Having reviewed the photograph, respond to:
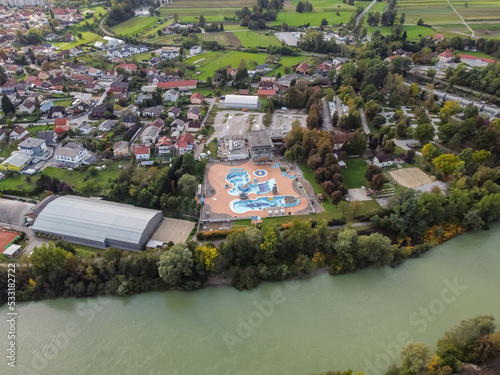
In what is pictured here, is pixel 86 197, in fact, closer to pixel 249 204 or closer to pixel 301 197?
pixel 249 204

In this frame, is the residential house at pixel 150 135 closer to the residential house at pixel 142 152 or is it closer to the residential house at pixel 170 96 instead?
the residential house at pixel 142 152

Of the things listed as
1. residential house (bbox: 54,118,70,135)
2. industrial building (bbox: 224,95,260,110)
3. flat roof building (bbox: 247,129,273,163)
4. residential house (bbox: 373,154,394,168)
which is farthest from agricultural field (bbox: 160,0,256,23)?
residential house (bbox: 373,154,394,168)

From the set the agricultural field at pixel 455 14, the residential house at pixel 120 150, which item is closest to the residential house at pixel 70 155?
the residential house at pixel 120 150

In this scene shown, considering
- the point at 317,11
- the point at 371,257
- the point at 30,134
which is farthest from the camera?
the point at 317,11

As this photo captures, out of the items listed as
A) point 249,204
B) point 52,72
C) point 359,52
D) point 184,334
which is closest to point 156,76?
point 52,72

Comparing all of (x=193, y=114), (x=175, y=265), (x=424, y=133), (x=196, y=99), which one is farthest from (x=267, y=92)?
(x=175, y=265)

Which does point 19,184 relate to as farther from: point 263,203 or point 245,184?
point 263,203
